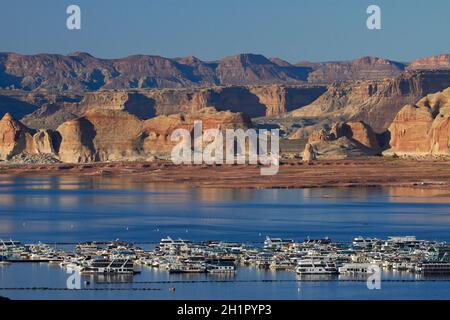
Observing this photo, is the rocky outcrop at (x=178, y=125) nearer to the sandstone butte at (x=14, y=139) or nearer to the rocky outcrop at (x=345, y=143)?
the rocky outcrop at (x=345, y=143)

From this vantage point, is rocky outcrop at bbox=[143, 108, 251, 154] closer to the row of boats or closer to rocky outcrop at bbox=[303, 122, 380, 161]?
rocky outcrop at bbox=[303, 122, 380, 161]

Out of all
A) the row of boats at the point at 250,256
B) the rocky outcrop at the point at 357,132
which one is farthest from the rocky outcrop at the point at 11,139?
the row of boats at the point at 250,256

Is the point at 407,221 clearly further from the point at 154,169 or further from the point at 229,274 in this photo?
the point at 154,169

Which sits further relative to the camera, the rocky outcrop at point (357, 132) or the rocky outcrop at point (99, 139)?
the rocky outcrop at point (99, 139)

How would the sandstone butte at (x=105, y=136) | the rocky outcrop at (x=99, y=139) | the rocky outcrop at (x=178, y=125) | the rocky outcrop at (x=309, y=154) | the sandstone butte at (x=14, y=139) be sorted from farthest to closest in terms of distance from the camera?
the sandstone butte at (x=14, y=139) → the rocky outcrop at (x=99, y=139) → the sandstone butte at (x=105, y=136) → the rocky outcrop at (x=178, y=125) → the rocky outcrop at (x=309, y=154)

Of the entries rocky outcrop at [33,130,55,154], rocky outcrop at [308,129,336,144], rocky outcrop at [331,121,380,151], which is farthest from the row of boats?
rocky outcrop at [33,130,55,154]

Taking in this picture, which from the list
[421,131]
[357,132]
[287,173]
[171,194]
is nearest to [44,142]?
[357,132]
